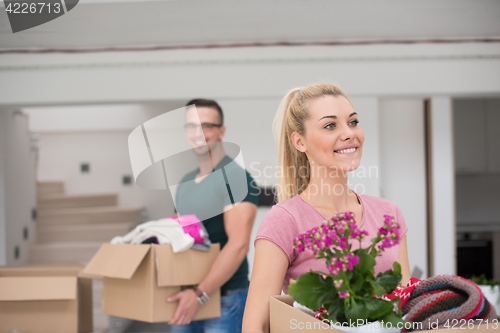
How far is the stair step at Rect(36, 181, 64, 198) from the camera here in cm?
596

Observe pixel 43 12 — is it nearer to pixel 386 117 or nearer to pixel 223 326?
pixel 223 326

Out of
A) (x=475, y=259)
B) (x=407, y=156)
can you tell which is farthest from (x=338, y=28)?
(x=475, y=259)

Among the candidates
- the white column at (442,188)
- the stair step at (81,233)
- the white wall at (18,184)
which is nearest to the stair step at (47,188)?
the stair step at (81,233)

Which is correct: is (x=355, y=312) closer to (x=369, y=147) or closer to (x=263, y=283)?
(x=263, y=283)

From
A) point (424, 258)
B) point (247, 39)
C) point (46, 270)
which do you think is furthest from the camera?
point (424, 258)

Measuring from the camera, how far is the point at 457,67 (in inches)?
105

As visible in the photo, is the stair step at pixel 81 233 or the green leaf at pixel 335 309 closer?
the green leaf at pixel 335 309

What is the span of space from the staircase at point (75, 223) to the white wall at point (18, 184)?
282mm

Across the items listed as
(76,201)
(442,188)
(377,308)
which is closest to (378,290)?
Result: (377,308)

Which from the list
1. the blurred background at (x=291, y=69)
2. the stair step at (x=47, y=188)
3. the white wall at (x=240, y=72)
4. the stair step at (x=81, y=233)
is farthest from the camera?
the stair step at (x=47, y=188)

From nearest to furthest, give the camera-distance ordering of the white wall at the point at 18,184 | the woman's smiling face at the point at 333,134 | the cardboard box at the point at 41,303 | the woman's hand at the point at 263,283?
the woman's hand at the point at 263,283
the woman's smiling face at the point at 333,134
the cardboard box at the point at 41,303
the white wall at the point at 18,184

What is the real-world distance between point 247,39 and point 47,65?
1413 millimetres

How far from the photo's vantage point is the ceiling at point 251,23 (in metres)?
2.11

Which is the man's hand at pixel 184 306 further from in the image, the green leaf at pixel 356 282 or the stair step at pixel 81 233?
the stair step at pixel 81 233
